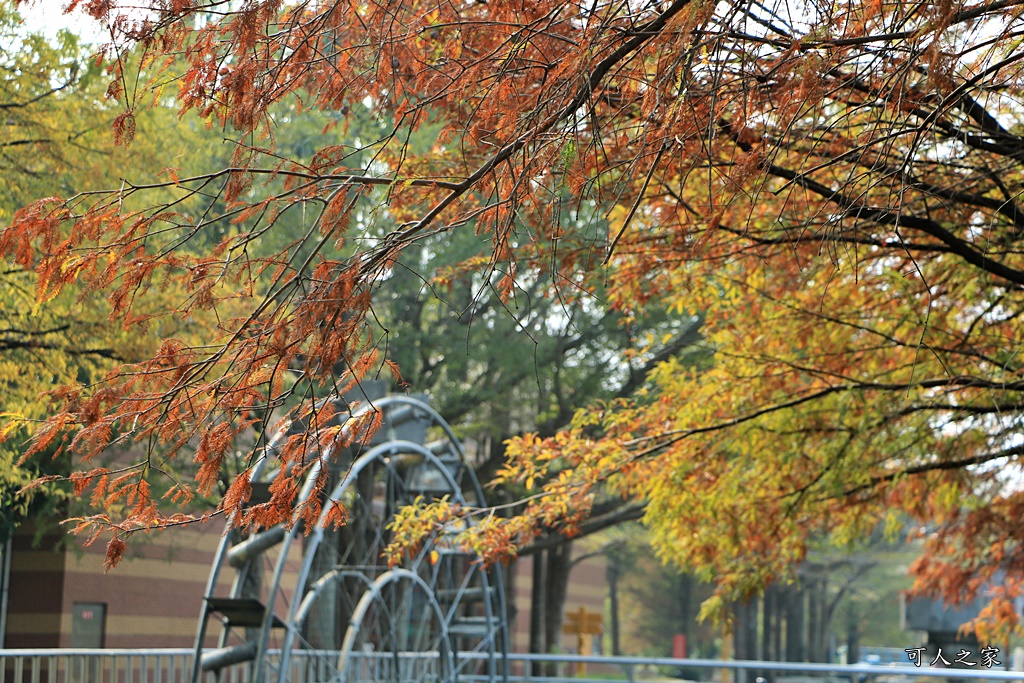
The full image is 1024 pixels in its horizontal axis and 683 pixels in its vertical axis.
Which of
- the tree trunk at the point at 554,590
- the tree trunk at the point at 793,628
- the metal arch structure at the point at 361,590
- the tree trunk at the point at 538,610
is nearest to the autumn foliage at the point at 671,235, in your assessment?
the metal arch structure at the point at 361,590

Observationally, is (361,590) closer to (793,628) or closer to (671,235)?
(671,235)

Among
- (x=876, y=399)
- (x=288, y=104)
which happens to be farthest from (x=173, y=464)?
(x=876, y=399)

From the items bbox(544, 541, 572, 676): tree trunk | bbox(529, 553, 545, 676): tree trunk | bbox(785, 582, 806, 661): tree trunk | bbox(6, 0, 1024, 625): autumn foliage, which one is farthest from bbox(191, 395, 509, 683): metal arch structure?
bbox(785, 582, 806, 661): tree trunk

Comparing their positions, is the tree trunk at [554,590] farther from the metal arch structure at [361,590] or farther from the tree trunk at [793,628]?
the tree trunk at [793,628]

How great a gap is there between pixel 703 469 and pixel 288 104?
9.54 metres

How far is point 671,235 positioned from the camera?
793cm

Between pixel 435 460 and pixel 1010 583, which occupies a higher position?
pixel 435 460

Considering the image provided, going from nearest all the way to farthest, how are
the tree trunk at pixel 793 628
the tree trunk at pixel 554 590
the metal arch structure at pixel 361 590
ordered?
the metal arch structure at pixel 361 590, the tree trunk at pixel 554 590, the tree trunk at pixel 793 628

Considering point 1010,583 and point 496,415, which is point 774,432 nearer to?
point 1010,583

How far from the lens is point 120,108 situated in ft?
36.6

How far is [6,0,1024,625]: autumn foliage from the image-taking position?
4750 mm

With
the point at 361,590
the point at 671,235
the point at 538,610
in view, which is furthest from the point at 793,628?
the point at 671,235

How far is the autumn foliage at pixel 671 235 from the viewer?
4750mm

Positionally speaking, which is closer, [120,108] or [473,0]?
[473,0]
